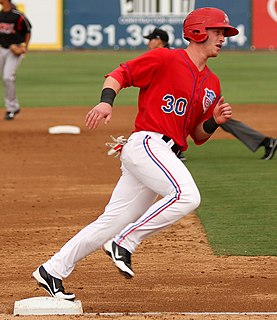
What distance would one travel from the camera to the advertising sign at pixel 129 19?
35969 mm

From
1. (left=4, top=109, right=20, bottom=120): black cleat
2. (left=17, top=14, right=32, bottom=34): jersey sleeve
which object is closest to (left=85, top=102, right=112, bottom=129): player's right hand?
(left=17, top=14, right=32, bottom=34): jersey sleeve

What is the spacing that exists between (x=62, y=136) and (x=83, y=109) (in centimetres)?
417

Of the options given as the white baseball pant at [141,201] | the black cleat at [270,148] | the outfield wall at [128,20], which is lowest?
the outfield wall at [128,20]

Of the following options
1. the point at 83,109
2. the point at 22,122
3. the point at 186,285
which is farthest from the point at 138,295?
the point at 83,109

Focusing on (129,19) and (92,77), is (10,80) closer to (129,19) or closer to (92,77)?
(92,77)

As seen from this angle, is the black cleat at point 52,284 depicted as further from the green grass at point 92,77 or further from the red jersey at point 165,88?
the green grass at point 92,77

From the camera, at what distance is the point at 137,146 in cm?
666

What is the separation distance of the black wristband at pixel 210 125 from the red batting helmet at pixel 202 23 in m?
0.54

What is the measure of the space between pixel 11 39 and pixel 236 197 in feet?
26.2

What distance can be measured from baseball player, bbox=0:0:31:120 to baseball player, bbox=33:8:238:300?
11426 millimetres

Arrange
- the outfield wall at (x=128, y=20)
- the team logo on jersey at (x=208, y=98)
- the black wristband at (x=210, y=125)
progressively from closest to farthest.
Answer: the team logo on jersey at (x=208, y=98) → the black wristband at (x=210, y=125) → the outfield wall at (x=128, y=20)

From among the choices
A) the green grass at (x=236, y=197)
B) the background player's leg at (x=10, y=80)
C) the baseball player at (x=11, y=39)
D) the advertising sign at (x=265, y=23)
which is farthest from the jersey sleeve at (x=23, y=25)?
the advertising sign at (x=265, y=23)

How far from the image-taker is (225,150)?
49.6ft

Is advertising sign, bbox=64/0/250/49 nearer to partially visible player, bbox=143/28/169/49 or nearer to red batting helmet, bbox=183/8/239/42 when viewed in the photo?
partially visible player, bbox=143/28/169/49
